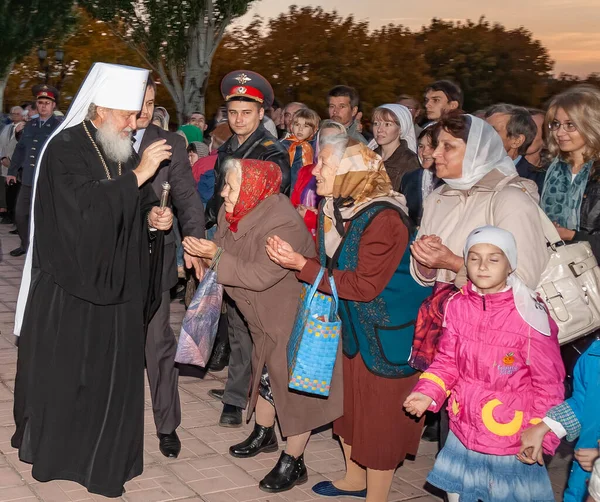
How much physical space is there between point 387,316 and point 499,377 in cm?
86

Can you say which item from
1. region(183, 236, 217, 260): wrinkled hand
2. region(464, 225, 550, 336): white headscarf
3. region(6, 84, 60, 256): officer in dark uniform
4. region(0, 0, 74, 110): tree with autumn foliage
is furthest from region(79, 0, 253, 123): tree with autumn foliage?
region(464, 225, 550, 336): white headscarf

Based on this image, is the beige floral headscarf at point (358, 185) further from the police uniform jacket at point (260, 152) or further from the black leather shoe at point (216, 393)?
the black leather shoe at point (216, 393)

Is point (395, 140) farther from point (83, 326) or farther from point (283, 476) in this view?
point (83, 326)

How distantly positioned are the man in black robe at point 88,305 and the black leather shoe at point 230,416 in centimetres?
126

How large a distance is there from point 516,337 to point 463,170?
Answer: 899mm

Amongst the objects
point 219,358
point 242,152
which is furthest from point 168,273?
point 219,358

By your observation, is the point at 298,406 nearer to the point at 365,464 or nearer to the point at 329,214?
the point at 365,464

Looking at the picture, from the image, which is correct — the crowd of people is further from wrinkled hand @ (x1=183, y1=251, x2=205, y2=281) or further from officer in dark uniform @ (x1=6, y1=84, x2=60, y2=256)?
officer in dark uniform @ (x1=6, y1=84, x2=60, y2=256)

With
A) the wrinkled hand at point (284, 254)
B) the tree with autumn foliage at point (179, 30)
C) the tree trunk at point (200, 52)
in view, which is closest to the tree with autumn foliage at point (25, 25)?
the tree with autumn foliage at point (179, 30)

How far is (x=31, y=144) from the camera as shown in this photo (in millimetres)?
11734

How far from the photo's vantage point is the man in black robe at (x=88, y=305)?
15.1ft

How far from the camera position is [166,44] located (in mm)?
32969

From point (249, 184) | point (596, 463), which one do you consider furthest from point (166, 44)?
point (596, 463)

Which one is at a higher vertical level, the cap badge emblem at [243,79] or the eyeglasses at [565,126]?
the cap badge emblem at [243,79]
